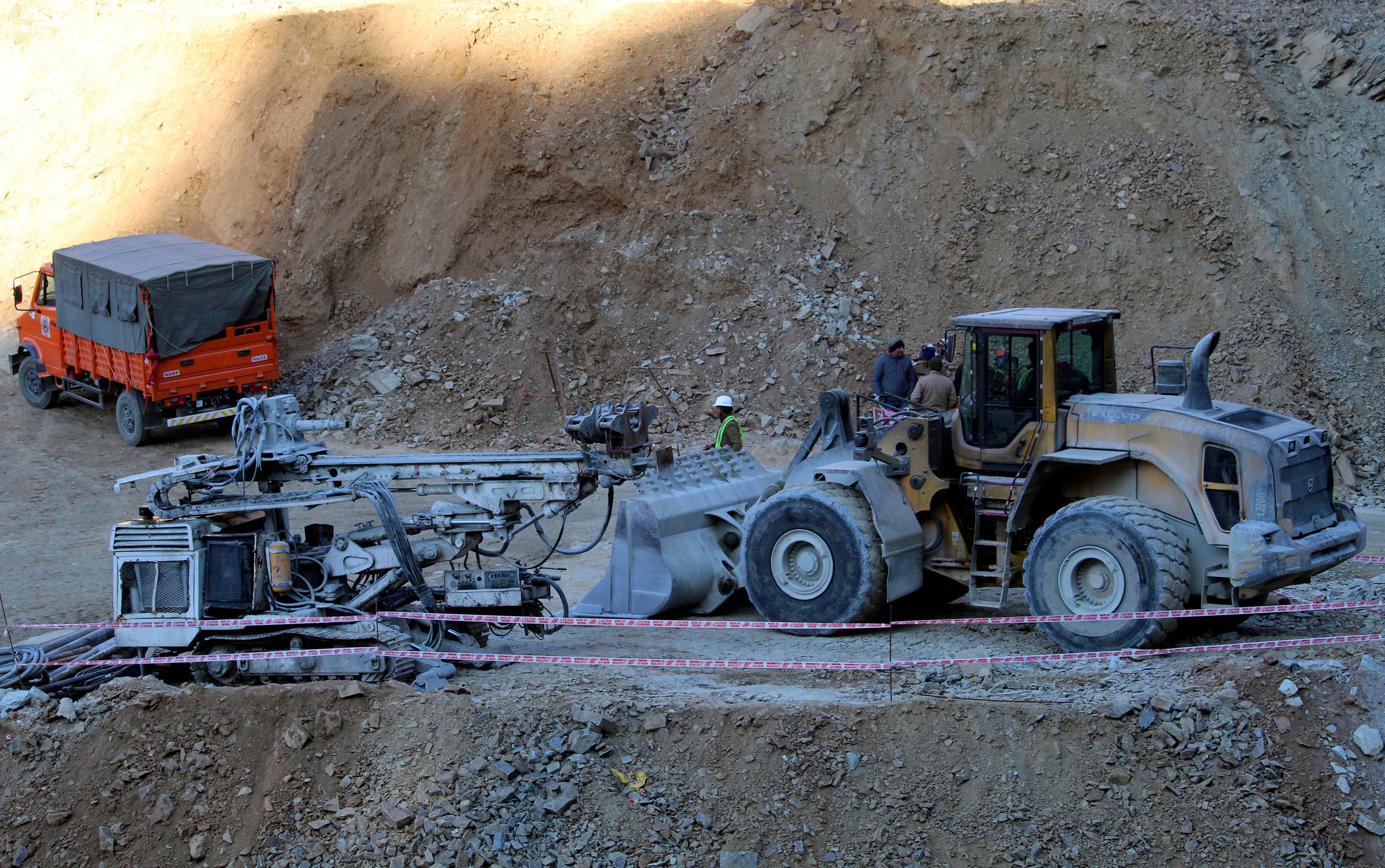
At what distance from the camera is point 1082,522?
320 inches

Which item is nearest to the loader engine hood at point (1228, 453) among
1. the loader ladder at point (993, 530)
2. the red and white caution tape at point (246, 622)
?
the loader ladder at point (993, 530)

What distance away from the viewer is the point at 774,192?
1994 cm

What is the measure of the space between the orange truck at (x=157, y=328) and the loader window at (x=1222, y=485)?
1388cm

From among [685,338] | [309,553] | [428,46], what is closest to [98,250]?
[428,46]

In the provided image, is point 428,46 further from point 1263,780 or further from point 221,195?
point 1263,780

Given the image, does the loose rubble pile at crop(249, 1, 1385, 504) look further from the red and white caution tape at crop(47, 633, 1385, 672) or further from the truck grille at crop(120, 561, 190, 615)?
the truck grille at crop(120, 561, 190, 615)

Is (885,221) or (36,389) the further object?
(885,221)

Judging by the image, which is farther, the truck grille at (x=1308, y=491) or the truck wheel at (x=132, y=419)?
the truck wheel at (x=132, y=419)

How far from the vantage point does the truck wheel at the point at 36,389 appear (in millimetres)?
19172

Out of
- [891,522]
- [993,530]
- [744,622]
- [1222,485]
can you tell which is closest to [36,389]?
[744,622]

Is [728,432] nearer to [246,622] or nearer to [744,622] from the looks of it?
[744,622]

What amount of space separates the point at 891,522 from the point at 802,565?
2.43 ft

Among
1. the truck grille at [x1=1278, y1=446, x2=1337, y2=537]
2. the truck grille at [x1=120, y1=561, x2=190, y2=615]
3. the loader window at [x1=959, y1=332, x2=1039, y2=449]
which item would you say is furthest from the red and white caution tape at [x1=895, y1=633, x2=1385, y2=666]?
the truck grille at [x1=120, y1=561, x2=190, y2=615]

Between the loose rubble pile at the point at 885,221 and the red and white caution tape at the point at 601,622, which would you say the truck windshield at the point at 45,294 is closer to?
the loose rubble pile at the point at 885,221
